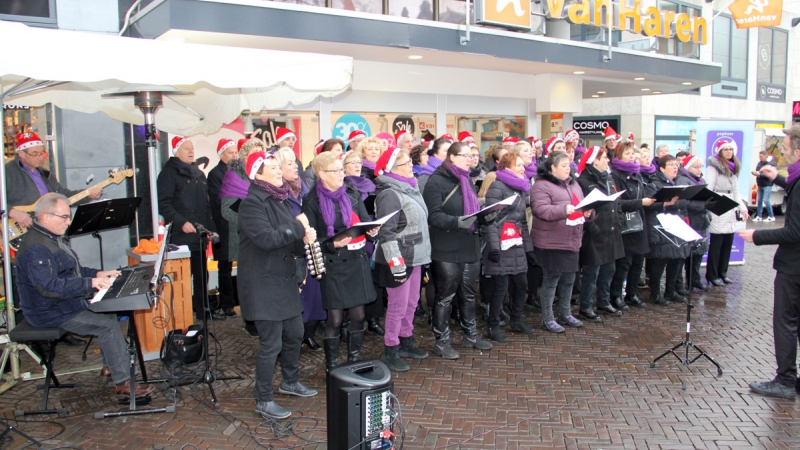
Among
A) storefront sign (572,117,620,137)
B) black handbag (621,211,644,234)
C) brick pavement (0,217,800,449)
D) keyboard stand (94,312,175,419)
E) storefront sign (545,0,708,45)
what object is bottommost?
brick pavement (0,217,800,449)

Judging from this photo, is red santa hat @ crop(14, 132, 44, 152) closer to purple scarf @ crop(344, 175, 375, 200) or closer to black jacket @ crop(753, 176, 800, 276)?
purple scarf @ crop(344, 175, 375, 200)

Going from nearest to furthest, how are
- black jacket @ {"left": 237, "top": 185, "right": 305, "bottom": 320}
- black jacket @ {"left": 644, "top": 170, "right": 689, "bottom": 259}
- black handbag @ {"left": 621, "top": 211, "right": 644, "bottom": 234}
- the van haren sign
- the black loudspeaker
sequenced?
the black loudspeaker, black jacket @ {"left": 237, "top": 185, "right": 305, "bottom": 320}, black handbag @ {"left": 621, "top": 211, "right": 644, "bottom": 234}, black jacket @ {"left": 644, "top": 170, "right": 689, "bottom": 259}, the van haren sign

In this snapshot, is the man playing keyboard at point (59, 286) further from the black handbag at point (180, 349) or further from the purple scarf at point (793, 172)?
the purple scarf at point (793, 172)

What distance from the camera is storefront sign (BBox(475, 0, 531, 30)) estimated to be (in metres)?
10.6

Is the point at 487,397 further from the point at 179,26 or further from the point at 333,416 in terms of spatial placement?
the point at 179,26

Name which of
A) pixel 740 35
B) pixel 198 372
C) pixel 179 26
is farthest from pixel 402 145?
pixel 740 35

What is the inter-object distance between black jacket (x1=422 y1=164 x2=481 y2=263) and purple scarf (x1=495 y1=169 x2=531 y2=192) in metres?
0.76

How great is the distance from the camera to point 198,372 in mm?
6109

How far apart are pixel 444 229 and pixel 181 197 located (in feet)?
11.5

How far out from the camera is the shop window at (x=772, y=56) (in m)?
28.5

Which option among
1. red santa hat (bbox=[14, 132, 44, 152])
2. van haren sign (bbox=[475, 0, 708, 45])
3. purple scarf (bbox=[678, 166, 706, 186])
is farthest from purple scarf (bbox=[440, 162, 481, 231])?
van haren sign (bbox=[475, 0, 708, 45])

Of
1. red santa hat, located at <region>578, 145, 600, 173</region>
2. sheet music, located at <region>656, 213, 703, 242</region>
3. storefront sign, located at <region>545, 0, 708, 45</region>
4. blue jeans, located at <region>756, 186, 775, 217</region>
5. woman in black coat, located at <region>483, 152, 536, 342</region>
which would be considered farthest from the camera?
blue jeans, located at <region>756, 186, 775, 217</region>

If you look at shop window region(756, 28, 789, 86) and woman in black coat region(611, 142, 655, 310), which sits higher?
shop window region(756, 28, 789, 86)

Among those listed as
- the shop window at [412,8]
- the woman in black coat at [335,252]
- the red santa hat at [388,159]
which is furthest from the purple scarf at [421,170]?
the shop window at [412,8]
